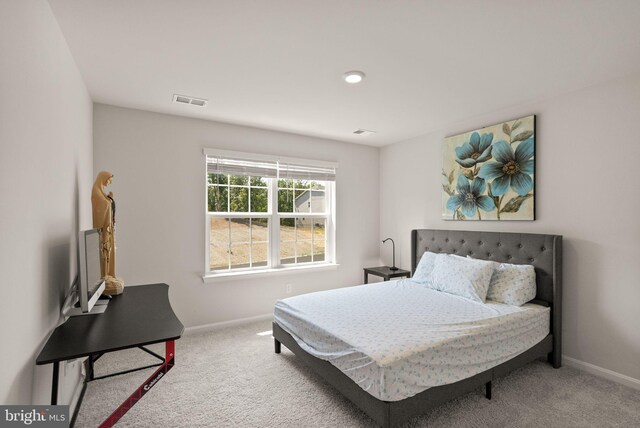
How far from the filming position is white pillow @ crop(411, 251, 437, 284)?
3.66 meters

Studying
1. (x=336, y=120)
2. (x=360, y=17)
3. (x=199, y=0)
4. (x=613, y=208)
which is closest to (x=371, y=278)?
(x=336, y=120)

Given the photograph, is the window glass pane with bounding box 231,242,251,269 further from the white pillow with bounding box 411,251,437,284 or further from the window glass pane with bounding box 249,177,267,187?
the white pillow with bounding box 411,251,437,284

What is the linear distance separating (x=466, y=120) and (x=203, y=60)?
112 inches

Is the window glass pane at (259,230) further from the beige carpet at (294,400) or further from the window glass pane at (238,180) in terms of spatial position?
the beige carpet at (294,400)

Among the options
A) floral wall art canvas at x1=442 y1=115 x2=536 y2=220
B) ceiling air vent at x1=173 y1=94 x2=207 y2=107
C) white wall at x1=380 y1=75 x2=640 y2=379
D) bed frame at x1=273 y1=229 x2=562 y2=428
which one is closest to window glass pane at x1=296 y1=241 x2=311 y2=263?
bed frame at x1=273 y1=229 x2=562 y2=428

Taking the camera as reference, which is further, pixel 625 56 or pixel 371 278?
pixel 371 278

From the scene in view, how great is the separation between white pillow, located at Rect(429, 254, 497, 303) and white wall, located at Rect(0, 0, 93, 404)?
311 cm

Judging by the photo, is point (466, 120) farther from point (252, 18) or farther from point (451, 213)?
point (252, 18)

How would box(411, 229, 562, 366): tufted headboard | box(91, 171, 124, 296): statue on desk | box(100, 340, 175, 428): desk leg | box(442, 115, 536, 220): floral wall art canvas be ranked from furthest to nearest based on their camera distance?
box(442, 115, 536, 220): floral wall art canvas < box(411, 229, 562, 366): tufted headboard < box(91, 171, 124, 296): statue on desk < box(100, 340, 175, 428): desk leg

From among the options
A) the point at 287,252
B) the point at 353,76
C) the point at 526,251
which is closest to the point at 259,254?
the point at 287,252

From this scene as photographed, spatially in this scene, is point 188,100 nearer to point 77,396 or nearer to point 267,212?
point 267,212

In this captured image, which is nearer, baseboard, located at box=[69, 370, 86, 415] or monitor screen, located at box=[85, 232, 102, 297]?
monitor screen, located at box=[85, 232, 102, 297]

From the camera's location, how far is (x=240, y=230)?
4.01m

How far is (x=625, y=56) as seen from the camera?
2219 mm
